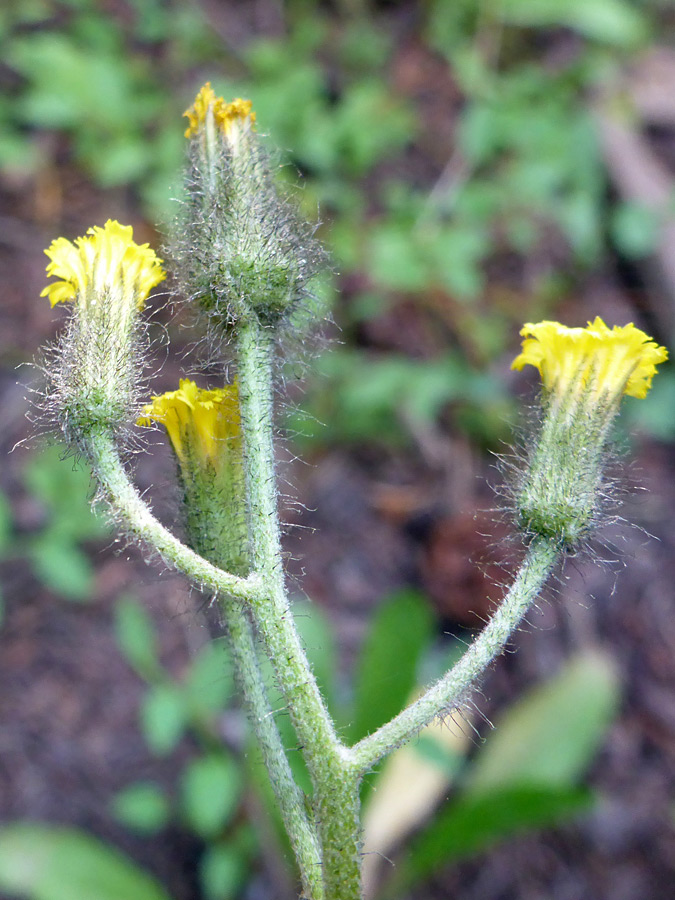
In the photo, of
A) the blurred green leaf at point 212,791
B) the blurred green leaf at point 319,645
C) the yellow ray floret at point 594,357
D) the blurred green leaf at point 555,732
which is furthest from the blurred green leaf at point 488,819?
the yellow ray floret at point 594,357

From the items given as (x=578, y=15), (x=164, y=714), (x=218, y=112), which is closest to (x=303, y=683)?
(x=218, y=112)

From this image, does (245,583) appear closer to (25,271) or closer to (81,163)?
(25,271)

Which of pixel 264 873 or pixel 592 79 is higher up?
pixel 592 79

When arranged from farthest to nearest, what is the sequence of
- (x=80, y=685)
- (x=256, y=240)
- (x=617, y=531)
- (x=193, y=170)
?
(x=617, y=531)
(x=80, y=685)
(x=193, y=170)
(x=256, y=240)

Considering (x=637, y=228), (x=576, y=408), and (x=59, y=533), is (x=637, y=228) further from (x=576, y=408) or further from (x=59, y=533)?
(x=59, y=533)

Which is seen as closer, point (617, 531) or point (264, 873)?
point (264, 873)

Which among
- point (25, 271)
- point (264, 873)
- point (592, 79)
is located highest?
point (592, 79)

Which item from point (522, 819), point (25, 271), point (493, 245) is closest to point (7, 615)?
point (25, 271)
